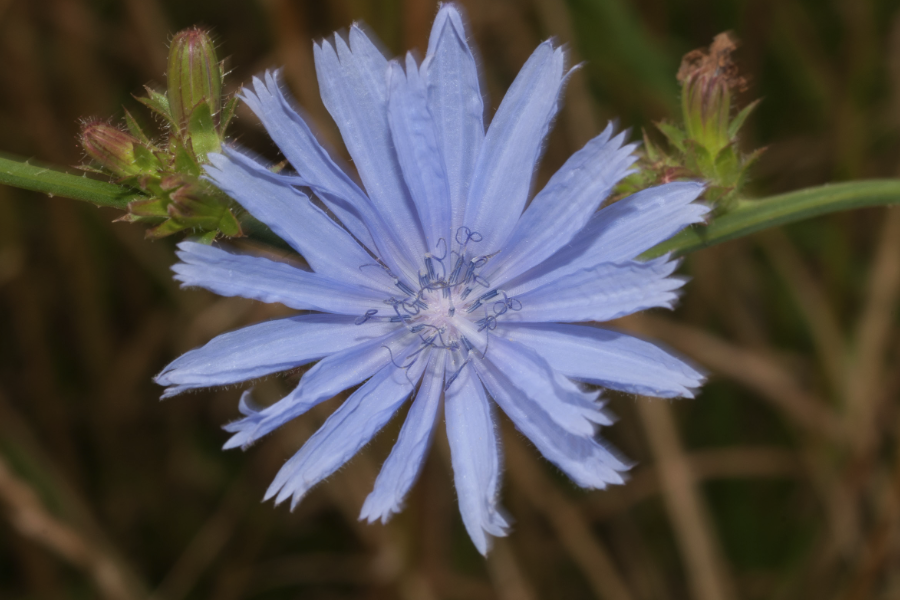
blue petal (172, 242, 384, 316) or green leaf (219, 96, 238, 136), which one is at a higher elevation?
green leaf (219, 96, 238, 136)

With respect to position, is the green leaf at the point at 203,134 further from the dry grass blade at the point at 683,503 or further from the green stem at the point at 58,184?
the dry grass blade at the point at 683,503

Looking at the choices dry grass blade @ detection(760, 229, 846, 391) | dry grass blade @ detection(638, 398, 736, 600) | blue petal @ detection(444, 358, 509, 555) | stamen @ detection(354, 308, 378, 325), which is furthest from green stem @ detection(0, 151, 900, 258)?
dry grass blade @ detection(760, 229, 846, 391)

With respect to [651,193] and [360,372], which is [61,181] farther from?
[651,193]

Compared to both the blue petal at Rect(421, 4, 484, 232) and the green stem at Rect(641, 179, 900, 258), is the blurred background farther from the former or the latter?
the blue petal at Rect(421, 4, 484, 232)

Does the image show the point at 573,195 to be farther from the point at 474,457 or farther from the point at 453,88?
the point at 474,457

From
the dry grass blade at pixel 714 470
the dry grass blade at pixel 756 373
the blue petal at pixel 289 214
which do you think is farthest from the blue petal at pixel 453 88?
the dry grass blade at pixel 714 470

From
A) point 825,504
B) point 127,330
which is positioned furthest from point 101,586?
point 825,504

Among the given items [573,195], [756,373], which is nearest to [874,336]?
[756,373]
